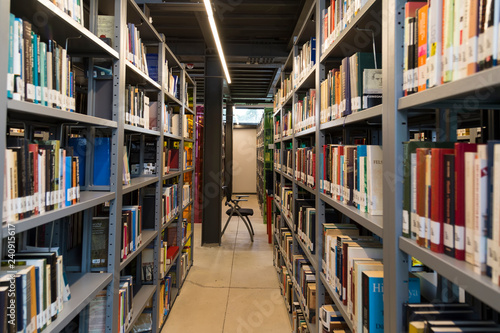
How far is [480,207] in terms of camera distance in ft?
2.22

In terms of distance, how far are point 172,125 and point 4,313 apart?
105 inches

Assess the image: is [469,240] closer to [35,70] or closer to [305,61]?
[35,70]

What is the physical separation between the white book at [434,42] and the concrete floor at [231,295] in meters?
2.67

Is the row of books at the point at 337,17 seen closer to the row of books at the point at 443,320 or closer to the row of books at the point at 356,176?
the row of books at the point at 356,176

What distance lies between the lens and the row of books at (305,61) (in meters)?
2.46

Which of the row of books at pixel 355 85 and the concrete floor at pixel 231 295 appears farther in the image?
the concrete floor at pixel 231 295

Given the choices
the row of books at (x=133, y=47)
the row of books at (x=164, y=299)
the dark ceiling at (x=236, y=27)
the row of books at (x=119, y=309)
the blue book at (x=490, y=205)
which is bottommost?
the row of books at (x=164, y=299)

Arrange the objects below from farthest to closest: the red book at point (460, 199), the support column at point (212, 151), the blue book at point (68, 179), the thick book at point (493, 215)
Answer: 1. the support column at point (212, 151)
2. the blue book at point (68, 179)
3. the red book at point (460, 199)
4. the thick book at point (493, 215)

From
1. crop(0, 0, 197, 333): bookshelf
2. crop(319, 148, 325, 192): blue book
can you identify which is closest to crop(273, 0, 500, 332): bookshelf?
crop(319, 148, 325, 192): blue book

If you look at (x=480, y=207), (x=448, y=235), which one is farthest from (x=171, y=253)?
(x=480, y=207)

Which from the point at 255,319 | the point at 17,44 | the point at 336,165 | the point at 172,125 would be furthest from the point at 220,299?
the point at 17,44

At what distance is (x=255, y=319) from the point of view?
3.02 meters

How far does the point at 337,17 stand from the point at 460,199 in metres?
1.34

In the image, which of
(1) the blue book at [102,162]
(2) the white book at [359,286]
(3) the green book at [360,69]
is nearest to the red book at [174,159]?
(1) the blue book at [102,162]
